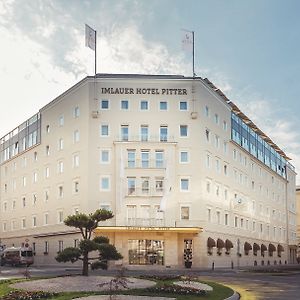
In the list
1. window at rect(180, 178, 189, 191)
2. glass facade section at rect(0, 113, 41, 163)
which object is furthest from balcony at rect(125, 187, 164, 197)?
glass facade section at rect(0, 113, 41, 163)

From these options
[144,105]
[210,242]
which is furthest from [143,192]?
[144,105]

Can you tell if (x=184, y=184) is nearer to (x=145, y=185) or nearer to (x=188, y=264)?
(x=145, y=185)

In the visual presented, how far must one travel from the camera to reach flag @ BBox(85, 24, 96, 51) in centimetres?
6581

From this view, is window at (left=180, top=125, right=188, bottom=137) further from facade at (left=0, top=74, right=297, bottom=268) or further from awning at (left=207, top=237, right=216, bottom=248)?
awning at (left=207, top=237, right=216, bottom=248)

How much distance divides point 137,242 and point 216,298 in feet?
138

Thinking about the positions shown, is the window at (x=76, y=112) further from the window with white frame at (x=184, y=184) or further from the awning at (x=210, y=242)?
the awning at (x=210, y=242)

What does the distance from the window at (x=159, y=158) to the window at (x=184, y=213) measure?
→ 222 inches

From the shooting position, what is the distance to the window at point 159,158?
207ft

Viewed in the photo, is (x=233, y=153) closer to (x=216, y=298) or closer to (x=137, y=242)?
(x=137, y=242)

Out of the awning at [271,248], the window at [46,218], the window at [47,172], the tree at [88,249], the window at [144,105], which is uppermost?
the window at [144,105]

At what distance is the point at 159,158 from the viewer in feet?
208

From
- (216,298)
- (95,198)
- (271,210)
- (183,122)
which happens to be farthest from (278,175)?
(216,298)

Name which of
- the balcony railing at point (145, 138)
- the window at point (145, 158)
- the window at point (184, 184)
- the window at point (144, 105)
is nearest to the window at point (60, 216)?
the balcony railing at point (145, 138)

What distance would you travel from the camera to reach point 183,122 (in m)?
65.0
